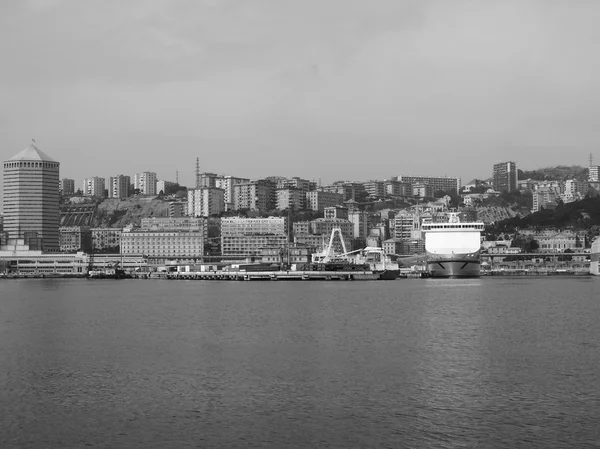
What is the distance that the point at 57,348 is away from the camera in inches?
1305

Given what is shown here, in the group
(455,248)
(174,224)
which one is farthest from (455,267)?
(174,224)

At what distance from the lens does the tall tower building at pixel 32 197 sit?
19025 centimetres

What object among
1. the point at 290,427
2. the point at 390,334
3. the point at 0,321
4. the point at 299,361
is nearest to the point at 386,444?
the point at 290,427

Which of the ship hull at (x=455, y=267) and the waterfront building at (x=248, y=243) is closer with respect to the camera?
the ship hull at (x=455, y=267)

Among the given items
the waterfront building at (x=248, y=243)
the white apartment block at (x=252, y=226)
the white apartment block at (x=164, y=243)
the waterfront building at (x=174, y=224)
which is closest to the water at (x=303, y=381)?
the white apartment block at (x=164, y=243)

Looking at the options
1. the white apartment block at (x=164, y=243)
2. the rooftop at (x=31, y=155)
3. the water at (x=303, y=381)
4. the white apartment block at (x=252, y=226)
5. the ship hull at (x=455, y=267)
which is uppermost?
the rooftop at (x=31, y=155)

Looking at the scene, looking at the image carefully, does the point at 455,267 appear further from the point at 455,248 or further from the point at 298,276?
the point at 298,276

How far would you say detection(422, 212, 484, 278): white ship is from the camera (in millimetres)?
103625

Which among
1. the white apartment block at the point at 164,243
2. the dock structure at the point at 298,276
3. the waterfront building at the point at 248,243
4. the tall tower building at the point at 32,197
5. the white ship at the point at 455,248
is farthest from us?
the tall tower building at the point at 32,197

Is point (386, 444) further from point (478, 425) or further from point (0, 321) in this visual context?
point (0, 321)

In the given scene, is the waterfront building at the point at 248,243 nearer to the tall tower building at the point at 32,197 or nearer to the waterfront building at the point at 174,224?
the waterfront building at the point at 174,224

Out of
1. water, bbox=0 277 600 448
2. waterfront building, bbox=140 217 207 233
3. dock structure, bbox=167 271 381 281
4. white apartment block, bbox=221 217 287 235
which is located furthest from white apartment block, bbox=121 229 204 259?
water, bbox=0 277 600 448

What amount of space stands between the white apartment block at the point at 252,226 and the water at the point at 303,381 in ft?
442

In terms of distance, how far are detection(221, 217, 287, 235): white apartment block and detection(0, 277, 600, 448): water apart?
13471 centimetres
